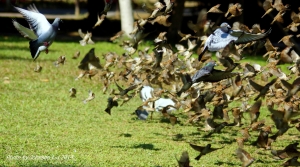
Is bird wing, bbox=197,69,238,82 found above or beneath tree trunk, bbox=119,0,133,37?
beneath

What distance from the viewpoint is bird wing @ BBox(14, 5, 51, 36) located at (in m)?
5.27

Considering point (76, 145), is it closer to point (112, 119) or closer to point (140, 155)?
point (140, 155)

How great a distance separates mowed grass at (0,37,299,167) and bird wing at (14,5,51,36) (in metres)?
1.06

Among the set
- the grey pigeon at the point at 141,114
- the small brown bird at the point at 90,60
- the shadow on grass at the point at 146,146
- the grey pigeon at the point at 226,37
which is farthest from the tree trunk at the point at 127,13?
the grey pigeon at the point at 226,37

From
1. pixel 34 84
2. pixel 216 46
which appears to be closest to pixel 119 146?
pixel 216 46

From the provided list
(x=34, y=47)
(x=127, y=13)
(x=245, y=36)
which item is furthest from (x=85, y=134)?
(x=127, y=13)

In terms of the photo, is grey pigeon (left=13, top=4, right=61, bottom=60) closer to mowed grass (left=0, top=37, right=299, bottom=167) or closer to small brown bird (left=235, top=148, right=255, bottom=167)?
mowed grass (left=0, top=37, right=299, bottom=167)

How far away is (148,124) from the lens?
24.6 feet

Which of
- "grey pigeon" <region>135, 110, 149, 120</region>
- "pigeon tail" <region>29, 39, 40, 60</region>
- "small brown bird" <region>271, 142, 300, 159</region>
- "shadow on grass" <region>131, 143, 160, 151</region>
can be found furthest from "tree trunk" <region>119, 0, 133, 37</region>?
"small brown bird" <region>271, 142, 300, 159</region>

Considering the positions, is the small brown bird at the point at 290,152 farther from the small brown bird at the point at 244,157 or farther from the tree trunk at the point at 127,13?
the tree trunk at the point at 127,13

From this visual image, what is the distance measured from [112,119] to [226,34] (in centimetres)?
292

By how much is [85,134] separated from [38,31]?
1.68 m

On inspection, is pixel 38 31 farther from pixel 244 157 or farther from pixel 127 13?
pixel 127 13

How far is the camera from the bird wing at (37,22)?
17.3 feet
